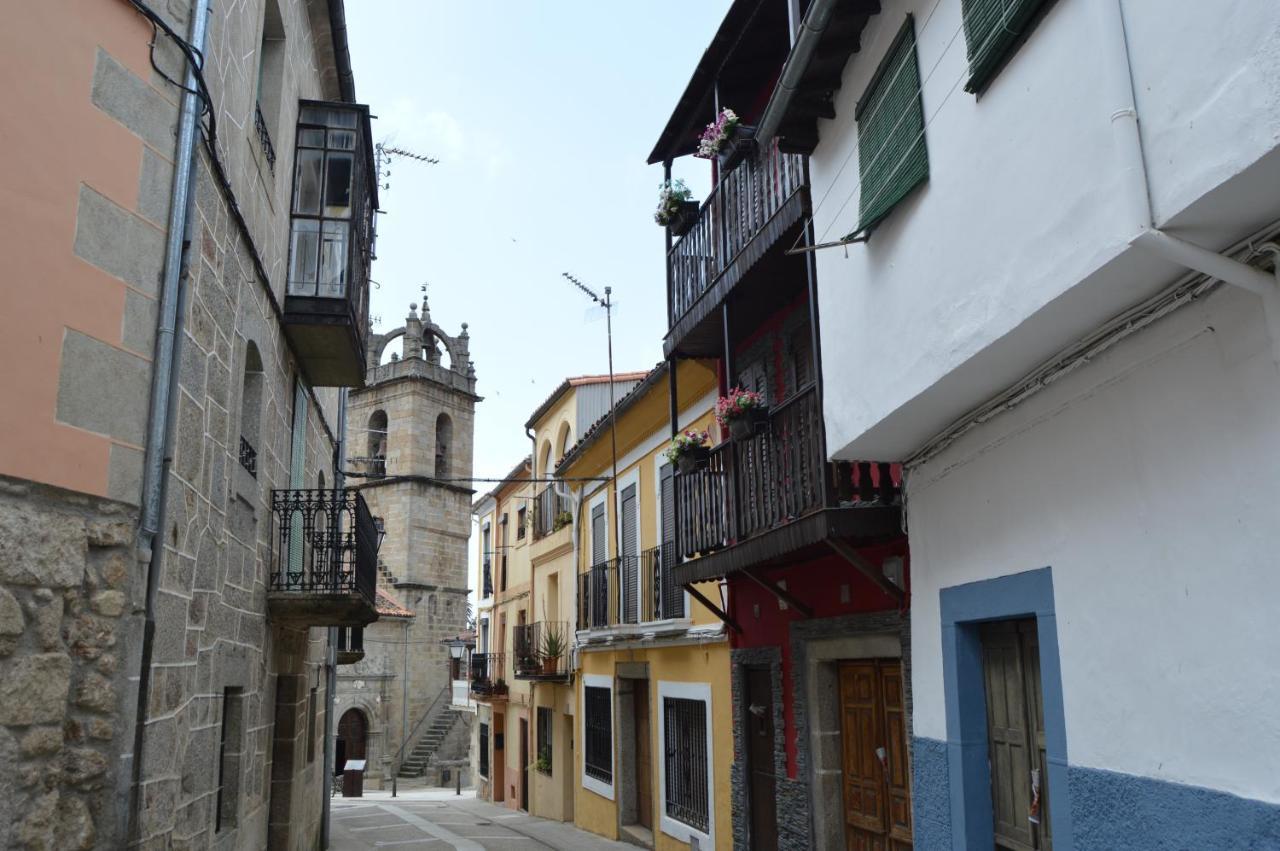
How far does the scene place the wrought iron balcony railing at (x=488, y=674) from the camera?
25.2 m

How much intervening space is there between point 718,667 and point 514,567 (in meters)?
14.1

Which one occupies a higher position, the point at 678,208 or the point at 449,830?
the point at 678,208

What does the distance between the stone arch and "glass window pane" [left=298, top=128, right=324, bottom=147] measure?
31582mm

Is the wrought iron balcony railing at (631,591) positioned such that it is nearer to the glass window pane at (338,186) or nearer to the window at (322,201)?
the window at (322,201)

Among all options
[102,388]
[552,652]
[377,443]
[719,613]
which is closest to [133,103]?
[102,388]

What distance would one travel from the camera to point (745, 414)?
8297 mm

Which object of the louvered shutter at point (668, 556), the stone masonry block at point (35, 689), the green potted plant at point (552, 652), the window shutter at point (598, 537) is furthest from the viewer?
the green potted plant at point (552, 652)

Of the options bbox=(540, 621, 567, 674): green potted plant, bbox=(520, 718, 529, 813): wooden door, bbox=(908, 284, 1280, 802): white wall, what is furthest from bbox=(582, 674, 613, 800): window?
bbox=(908, 284, 1280, 802): white wall

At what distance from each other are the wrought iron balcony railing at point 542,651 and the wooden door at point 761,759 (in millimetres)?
8549

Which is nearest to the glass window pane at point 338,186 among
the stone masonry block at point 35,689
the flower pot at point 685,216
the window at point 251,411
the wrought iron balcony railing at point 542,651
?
the window at point 251,411

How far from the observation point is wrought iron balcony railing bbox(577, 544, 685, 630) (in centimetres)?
1324

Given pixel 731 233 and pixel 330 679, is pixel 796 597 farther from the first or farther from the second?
pixel 330 679

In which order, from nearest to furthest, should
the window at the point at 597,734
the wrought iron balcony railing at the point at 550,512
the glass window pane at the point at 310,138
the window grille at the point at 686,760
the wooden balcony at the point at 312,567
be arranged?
the wooden balcony at the point at 312,567, the glass window pane at the point at 310,138, the window grille at the point at 686,760, the window at the point at 597,734, the wrought iron balcony railing at the point at 550,512

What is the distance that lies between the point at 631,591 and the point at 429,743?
2582 centimetres
